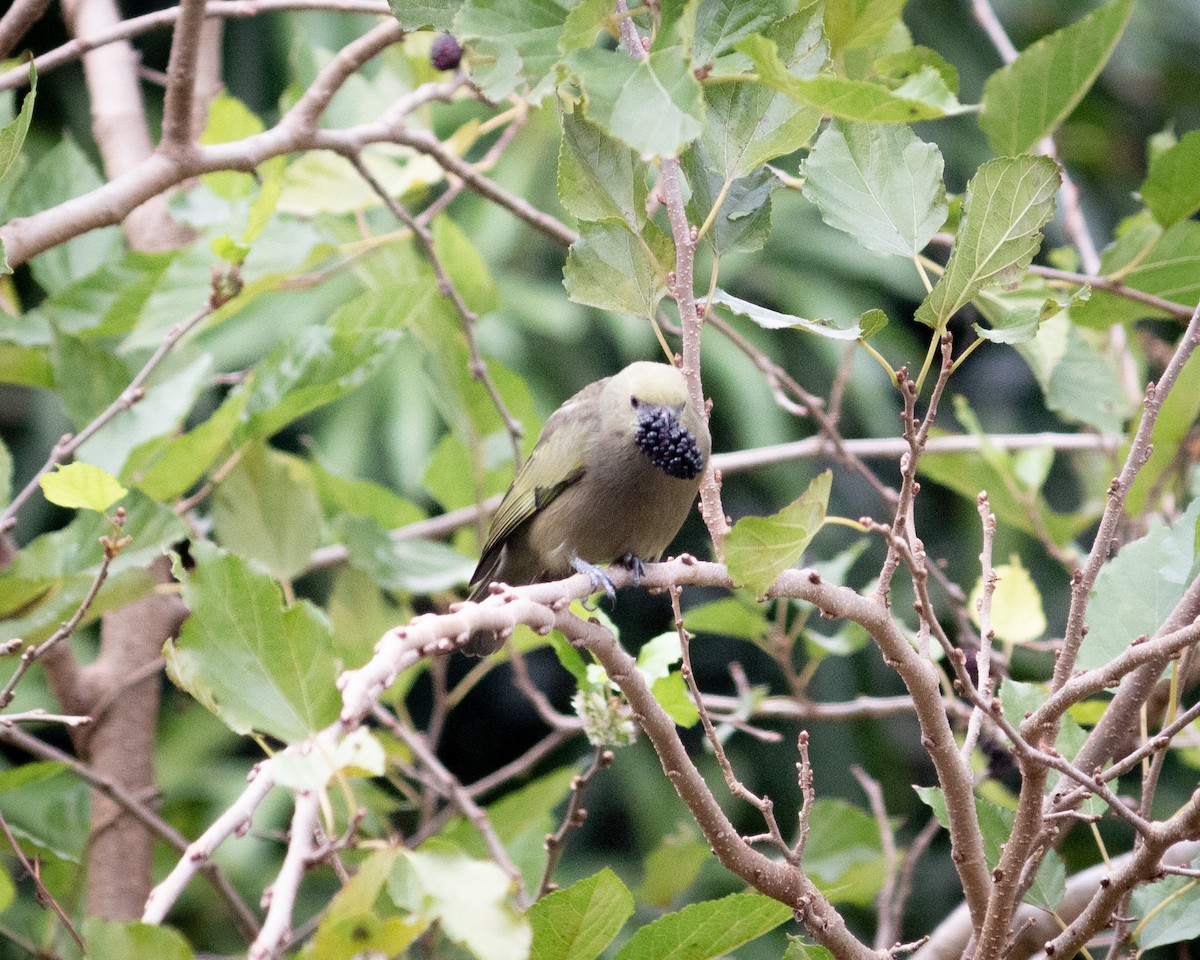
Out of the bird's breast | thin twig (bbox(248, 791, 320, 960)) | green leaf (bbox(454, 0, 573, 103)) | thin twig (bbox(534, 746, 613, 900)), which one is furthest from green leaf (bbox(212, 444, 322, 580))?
thin twig (bbox(248, 791, 320, 960))

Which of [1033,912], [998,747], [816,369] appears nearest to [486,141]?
[816,369]

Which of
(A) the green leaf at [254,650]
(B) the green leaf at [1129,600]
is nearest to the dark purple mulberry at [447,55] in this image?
(B) the green leaf at [1129,600]

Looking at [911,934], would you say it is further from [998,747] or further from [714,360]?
[998,747]

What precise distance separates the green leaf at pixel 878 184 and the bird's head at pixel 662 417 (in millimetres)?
326

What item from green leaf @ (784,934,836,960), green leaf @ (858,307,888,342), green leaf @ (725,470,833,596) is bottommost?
green leaf @ (784,934,836,960)

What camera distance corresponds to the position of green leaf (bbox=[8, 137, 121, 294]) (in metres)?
2.28

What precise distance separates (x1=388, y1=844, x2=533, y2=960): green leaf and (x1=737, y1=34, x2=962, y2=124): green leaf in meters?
0.66

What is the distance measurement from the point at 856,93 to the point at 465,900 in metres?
0.69

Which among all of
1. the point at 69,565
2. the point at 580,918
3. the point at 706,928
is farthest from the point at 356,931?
the point at 69,565

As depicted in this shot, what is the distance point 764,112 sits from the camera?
1239 millimetres

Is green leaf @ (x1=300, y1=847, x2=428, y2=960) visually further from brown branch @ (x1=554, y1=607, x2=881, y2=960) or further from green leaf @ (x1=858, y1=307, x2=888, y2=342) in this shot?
green leaf @ (x1=858, y1=307, x2=888, y2=342)

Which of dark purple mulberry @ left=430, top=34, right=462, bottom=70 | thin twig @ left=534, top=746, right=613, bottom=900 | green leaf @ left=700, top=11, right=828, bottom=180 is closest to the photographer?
green leaf @ left=700, top=11, right=828, bottom=180

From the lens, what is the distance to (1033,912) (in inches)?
64.2

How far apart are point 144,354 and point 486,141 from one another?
9.46 ft
